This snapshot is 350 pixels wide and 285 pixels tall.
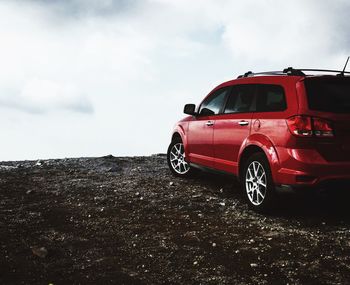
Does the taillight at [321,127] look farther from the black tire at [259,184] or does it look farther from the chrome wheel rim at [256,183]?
the chrome wheel rim at [256,183]

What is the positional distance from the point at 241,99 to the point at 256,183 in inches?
52.2

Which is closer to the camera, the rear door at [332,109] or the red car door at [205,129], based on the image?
the rear door at [332,109]

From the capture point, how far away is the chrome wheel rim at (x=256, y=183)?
20.1 ft

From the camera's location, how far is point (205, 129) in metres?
7.68

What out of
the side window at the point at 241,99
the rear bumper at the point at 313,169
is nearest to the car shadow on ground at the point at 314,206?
the rear bumper at the point at 313,169

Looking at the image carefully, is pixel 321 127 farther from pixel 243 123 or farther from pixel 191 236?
pixel 191 236

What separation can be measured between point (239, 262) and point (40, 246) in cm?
213

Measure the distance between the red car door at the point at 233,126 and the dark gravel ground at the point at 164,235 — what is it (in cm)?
60

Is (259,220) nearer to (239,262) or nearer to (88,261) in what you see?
(239,262)

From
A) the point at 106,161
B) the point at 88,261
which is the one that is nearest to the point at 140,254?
the point at 88,261

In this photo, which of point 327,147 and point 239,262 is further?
point 327,147

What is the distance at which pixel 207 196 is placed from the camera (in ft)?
23.9

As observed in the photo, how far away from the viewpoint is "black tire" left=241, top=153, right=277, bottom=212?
19.4 ft

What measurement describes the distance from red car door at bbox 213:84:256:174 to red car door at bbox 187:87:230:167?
0.18 meters
